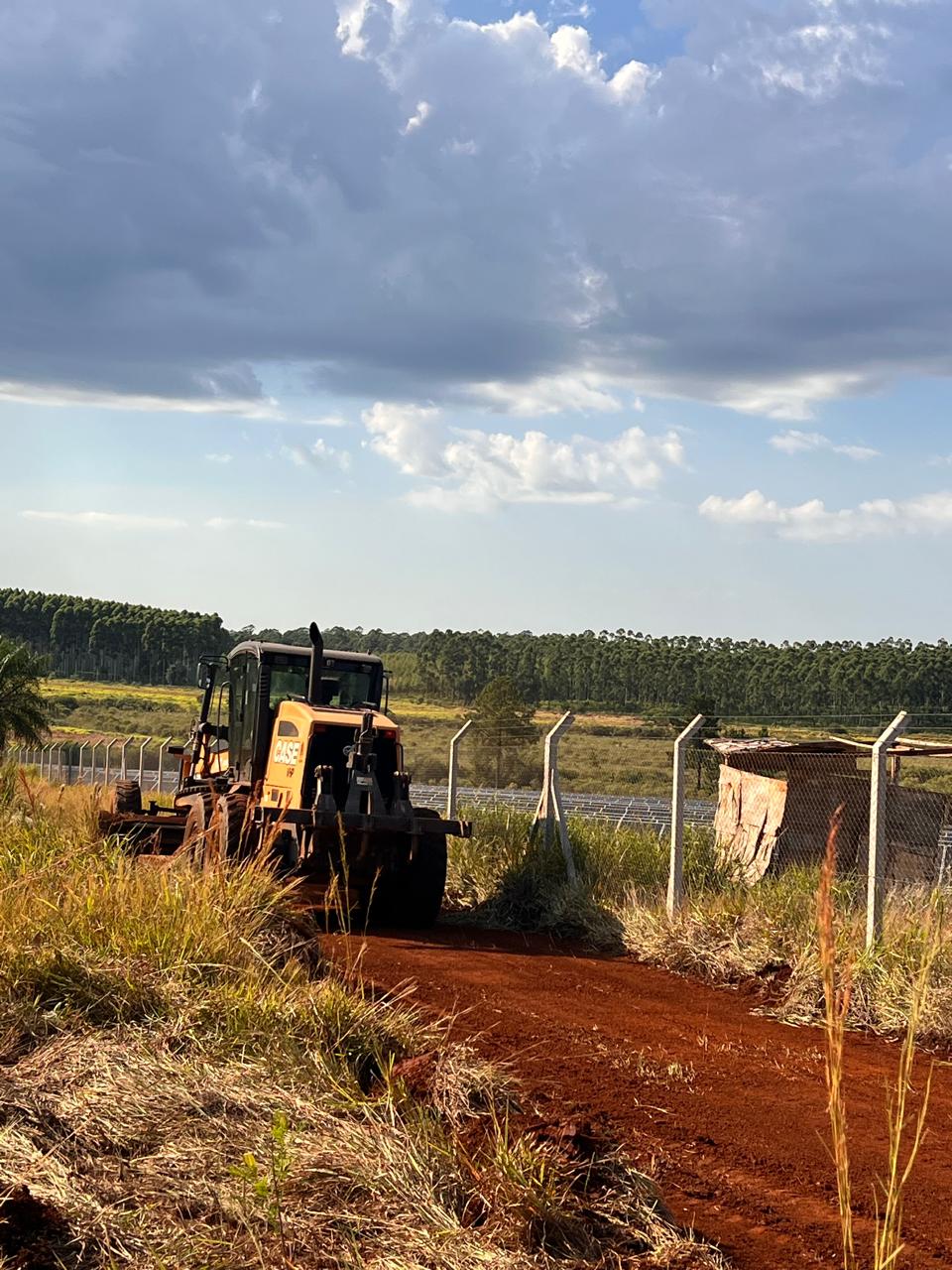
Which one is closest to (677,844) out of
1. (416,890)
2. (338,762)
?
(416,890)

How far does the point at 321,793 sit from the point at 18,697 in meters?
28.2

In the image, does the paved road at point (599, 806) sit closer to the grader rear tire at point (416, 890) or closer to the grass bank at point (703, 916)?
the grass bank at point (703, 916)

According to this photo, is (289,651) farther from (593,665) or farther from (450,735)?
(593,665)

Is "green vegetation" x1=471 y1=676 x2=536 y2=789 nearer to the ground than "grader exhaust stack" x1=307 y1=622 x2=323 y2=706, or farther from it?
nearer to the ground

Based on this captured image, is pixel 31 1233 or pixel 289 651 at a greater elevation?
pixel 289 651

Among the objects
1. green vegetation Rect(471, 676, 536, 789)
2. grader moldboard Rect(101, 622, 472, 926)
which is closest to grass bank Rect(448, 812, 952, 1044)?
grader moldboard Rect(101, 622, 472, 926)

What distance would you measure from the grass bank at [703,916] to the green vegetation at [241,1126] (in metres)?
2.49

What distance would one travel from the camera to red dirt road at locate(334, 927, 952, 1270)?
5492 mm

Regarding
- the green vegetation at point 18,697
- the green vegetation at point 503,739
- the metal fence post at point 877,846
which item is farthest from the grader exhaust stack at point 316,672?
the green vegetation at point 18,697

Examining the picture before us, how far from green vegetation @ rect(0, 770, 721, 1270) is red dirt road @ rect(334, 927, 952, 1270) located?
0.54m

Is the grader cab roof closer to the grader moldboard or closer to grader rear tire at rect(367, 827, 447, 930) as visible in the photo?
the grader moldboard

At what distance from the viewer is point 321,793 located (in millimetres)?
13852

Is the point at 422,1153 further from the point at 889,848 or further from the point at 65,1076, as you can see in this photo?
the point at 889,848

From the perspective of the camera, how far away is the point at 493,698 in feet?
145
